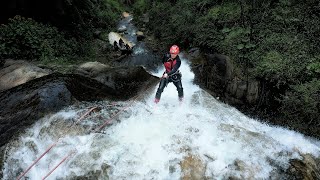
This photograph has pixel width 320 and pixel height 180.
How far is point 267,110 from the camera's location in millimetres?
8578

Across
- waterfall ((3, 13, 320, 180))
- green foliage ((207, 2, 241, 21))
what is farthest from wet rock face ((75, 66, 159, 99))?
green foliage ((207, 2, 241, 21))

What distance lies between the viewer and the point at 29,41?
10766mm

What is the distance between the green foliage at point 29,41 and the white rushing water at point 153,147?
4.54m

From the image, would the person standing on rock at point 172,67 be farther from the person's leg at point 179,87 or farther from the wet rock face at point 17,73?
the wet rock face at point 17,73

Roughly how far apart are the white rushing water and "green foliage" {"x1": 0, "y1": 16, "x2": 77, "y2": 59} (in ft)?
14.9

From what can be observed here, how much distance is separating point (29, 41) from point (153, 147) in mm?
7058

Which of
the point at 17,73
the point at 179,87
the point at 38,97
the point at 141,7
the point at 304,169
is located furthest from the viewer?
the point at 141,7

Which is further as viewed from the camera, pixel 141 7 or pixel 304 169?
pixel 141 7

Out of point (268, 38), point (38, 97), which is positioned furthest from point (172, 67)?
point (268, 38)

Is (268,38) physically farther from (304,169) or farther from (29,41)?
(29,41)

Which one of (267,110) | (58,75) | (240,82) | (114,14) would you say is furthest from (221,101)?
(114,14)

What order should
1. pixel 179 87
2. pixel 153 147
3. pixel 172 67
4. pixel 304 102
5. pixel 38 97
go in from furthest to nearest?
pixel 179 87 → pixel 172 67 → pixel 304 102 → pixel 38 97 → pixel 153 147

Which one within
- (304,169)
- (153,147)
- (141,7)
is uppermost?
(141,7)

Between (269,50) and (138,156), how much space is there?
5.95 meters
